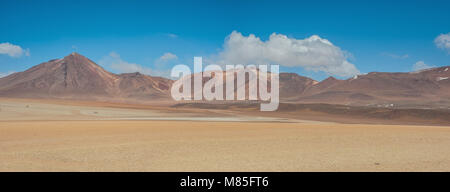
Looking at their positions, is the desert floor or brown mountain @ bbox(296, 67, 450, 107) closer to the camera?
the desert floor

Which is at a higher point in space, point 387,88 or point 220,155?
point 387,88

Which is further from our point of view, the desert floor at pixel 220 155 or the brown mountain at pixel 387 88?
the brown mountain at pixel 387 88

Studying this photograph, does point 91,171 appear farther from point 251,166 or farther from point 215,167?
point 251,166

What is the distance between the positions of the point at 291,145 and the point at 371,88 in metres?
176

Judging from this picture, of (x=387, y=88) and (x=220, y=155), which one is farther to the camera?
(x=387, y=88)

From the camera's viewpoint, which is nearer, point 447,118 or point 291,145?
point 291,145

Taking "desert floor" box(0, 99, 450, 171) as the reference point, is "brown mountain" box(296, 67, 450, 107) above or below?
above

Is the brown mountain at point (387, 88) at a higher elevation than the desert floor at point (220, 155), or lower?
higher

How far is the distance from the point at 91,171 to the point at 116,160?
6.35ft
